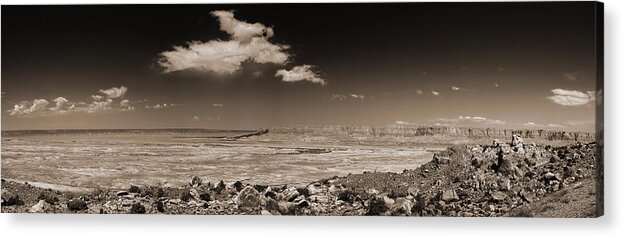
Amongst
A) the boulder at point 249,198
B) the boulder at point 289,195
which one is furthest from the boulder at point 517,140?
the boulder at point 249,198

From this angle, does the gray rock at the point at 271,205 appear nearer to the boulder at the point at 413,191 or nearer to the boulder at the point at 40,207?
the boulder at the point at 413,191

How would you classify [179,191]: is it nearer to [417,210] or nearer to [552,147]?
[417,210]

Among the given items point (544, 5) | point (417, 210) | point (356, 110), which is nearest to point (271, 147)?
point (356, 110)

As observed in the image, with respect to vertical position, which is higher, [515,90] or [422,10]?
[422,10]

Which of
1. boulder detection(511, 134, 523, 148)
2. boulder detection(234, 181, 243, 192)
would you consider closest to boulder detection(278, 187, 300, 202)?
boulder detection(234, 181, 243, 192)

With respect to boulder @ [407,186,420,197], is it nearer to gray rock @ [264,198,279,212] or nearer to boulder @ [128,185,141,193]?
gray rock @ [264,198,279,212]

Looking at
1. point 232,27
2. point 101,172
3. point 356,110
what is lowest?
point 101,172

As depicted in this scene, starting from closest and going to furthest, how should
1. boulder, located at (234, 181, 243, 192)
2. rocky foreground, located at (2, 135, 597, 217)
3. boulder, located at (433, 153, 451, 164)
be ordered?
rocky foreground, located at (2, 135, 597, 217) → boulder, located at (433, 153, 451, 164) → boulder, located at (234, 181, 243, 192)

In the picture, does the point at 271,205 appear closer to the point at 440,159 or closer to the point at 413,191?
the point at 413,191
